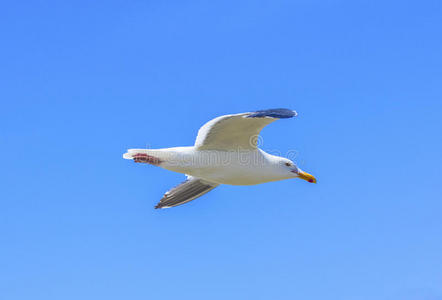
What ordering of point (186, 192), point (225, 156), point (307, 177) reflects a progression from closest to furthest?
1. point (225, 156)
2. point (307, 177)
3. point (186, 192)

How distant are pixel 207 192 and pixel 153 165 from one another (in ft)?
7.16

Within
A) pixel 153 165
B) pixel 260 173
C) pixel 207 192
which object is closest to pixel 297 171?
pixel 260 173

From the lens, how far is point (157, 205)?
15.0 meters

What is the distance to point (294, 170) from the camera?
13992 mm

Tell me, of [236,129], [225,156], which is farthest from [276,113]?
[225,156]

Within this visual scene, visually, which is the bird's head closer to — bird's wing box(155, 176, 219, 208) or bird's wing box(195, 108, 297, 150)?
bird's wing box(195, 108, 297, 150)

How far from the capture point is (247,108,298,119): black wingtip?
37.7 ft

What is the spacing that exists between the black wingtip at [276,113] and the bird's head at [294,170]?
2276mm

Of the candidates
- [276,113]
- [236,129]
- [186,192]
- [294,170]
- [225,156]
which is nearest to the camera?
[276,113]

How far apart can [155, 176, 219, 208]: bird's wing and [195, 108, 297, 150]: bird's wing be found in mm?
1812

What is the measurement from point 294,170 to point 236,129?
2.19m

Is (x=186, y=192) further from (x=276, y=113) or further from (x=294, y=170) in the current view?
(x=276, y=113)

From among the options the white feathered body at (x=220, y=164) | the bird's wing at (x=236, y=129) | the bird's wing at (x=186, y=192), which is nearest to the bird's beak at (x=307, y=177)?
the white feathered body at (x=220, y=164)

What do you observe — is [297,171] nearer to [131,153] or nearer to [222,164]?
[222,164]
